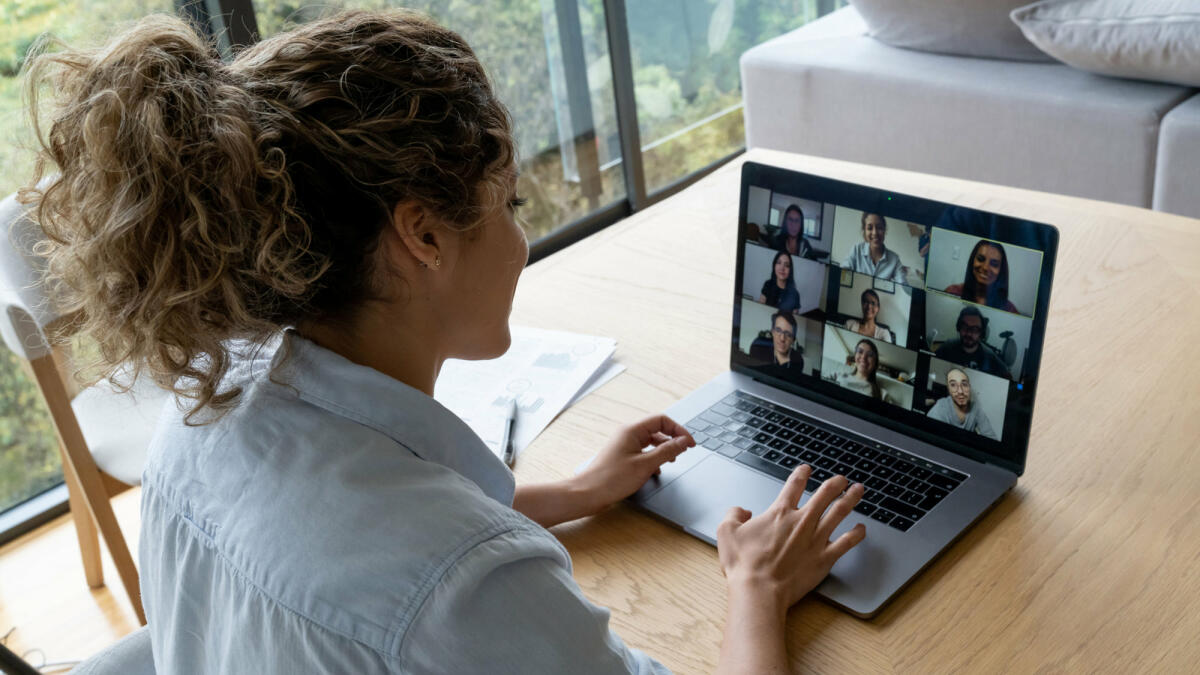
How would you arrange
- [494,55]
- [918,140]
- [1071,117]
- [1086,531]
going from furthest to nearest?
[494,55] → [918,140] → [1071,117] → [1086,531]

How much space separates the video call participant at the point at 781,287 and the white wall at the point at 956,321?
0.47ft

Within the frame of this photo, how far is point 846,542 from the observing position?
2.74 ft

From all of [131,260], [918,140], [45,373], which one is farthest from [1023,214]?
[45,373]

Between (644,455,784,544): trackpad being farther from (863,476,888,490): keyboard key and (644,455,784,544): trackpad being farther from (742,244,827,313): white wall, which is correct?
(742,244,827,313): white wall

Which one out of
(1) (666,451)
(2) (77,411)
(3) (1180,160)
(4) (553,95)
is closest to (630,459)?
(1) (666,451)

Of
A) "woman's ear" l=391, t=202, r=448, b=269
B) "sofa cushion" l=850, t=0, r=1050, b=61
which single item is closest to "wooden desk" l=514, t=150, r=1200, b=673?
"woman's ear" l=391, t=202, r=448, b=269

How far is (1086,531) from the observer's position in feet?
2.79

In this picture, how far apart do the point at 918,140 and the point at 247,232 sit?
1904 mm

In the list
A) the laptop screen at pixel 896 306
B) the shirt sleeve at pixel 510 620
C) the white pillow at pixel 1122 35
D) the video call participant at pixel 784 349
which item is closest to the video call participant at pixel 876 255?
the laptop screen at pixel 896 306

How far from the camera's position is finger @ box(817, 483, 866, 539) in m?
0.85

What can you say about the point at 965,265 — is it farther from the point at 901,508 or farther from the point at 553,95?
the point at 553,95

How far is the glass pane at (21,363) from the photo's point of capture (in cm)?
207

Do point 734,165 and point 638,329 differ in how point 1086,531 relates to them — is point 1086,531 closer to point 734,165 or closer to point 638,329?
point 638,329

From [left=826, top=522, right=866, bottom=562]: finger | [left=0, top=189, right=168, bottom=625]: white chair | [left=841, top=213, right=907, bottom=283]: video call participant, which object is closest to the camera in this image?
[left=826, top=522, right=866, bottom=562]: finger
